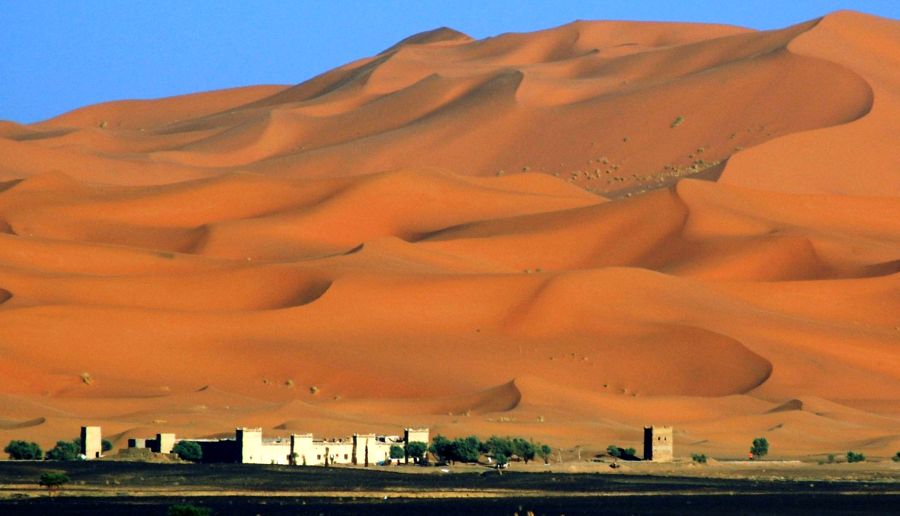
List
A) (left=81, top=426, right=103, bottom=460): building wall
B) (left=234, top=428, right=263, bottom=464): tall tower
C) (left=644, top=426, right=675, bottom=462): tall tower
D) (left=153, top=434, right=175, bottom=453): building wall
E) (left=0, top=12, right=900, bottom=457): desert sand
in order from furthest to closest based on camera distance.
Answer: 1. (left=0, top=12, right=900, bottom=457): desert sand
2. (left=644, top=426, right=675, bottom=462): tall tower
3. (left=81, top=426, right=103, bottom=460): building wall
4. (left=153, top=434, right=175, bottom=453): building wall
5. (left=234, top=428, right=263, bottom=464): tall tower

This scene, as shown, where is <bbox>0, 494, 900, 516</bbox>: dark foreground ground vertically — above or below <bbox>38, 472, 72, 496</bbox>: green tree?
below

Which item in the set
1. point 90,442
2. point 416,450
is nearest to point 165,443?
point 90,442

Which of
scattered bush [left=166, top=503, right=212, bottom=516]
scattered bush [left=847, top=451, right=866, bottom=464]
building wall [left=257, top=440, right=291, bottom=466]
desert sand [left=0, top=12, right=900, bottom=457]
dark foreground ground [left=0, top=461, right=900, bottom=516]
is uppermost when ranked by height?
desert sand [left=0, top=12, right=900, bottom=457]

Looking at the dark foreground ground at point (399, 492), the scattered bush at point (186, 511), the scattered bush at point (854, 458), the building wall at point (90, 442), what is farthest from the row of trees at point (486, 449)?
the scattered bush at point (186, 511)

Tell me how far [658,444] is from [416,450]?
16.9 ft

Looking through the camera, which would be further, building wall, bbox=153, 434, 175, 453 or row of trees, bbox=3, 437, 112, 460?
building wall, bbox=153, 434, 175, 453

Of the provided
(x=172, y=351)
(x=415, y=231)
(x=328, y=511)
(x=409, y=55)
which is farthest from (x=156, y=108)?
(x=328, y=511)

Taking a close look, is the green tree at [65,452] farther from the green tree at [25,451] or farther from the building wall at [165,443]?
the building wall at [165,443]

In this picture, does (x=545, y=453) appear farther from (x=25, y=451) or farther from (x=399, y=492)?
(x=25, y=451)

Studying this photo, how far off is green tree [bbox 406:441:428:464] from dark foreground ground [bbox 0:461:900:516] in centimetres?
253

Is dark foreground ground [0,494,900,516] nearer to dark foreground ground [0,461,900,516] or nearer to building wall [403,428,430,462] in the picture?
dark foreground ground [0,461,900,516]

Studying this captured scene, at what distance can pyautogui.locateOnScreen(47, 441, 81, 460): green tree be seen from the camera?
45781 millimetres

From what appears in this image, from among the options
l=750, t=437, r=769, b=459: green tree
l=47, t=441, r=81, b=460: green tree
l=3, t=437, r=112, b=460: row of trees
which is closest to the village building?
l=47, t=441, r=81, b=460: green tree

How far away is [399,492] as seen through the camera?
3875 centimetres
